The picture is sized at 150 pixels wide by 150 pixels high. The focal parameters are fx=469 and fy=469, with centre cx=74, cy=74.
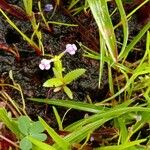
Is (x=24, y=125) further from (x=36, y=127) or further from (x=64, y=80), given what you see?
(x=64, y=80)

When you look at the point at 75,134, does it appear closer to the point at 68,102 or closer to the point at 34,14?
the point at 68,102

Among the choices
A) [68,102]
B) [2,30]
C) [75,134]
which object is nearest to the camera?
[75,134]

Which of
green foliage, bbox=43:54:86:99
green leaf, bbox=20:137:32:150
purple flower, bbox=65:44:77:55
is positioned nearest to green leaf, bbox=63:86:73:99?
green foliage, bbox=43:54:86:99

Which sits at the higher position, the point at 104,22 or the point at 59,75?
the point at 104,22

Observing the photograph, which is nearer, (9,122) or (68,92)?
(9,122)

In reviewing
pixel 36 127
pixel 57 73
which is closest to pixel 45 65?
pixel 57 73

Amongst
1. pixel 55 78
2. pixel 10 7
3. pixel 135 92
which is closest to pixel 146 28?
pixel 135 92

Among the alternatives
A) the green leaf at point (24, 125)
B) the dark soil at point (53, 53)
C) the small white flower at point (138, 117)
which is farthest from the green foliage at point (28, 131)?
the small white flower at point (138, 117)
